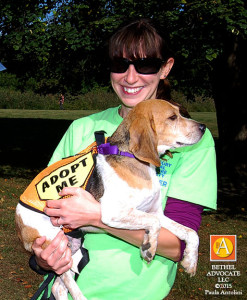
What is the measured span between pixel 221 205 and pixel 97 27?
6943 millimetres

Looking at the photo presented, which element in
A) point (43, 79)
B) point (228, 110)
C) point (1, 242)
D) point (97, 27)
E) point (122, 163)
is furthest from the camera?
point (43, 79)

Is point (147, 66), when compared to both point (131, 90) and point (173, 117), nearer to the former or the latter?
point (131, 90)

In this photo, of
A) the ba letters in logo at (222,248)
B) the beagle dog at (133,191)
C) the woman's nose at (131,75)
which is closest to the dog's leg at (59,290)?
the beagle dog at (133,191)

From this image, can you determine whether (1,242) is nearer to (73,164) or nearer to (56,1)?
(73,164)

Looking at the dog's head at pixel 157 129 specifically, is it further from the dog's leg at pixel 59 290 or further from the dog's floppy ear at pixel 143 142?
the dog's leg at pixel 59 290

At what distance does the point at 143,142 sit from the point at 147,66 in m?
0.63

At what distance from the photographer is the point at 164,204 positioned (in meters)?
3.51

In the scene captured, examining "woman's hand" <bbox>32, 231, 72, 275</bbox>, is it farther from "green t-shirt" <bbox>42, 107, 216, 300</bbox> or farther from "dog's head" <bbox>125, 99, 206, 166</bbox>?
"dog's head" <bbox>125, 99, 206, 166</bbox>

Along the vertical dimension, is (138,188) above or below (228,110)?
above

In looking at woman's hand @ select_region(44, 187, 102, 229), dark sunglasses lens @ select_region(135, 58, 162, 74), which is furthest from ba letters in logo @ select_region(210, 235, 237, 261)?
woman's hand @ select_region(44, 187, 102, 229)

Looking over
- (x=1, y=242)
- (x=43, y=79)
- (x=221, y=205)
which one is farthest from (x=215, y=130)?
(x=1, y=242)

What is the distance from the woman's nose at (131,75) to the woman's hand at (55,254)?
1331 mm

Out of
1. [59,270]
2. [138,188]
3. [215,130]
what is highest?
[138,188]

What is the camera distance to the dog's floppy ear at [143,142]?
10.8ft
